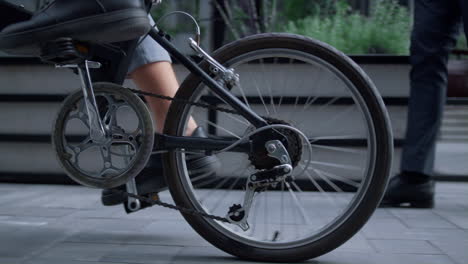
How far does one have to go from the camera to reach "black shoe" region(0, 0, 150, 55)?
215 cm

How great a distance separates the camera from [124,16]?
2.15 m

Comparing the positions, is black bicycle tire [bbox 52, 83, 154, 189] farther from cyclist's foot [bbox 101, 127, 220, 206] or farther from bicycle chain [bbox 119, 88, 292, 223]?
cyclist's foot [bbox 101, 127, 220, 206]

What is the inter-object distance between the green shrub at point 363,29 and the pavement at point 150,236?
3.94 feet

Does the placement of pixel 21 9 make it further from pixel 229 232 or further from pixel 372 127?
pixel 372 127

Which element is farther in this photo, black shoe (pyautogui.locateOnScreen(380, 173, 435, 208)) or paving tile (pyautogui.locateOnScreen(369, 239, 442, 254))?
black shoe (pyautogui.locateOnScreen(380, 173, 435, 208))

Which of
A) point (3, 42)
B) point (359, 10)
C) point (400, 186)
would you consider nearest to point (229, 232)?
point (3, 42)

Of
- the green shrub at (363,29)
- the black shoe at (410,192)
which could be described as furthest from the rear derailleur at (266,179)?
the green shrub at (363,29)

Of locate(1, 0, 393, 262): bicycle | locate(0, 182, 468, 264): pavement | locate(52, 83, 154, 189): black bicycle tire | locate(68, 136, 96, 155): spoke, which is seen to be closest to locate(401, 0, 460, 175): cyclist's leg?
locate(0, 182, 468, 264): pavement

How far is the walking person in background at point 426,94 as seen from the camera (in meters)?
3.33

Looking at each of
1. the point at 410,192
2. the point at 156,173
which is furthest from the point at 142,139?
the point at 410,192

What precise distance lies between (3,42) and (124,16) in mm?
462

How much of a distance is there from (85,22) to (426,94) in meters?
1.94

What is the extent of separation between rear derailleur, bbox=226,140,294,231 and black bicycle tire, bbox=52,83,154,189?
1.24 feet

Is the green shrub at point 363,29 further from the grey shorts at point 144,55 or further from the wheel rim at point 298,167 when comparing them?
the grey shorts at point 144,55
